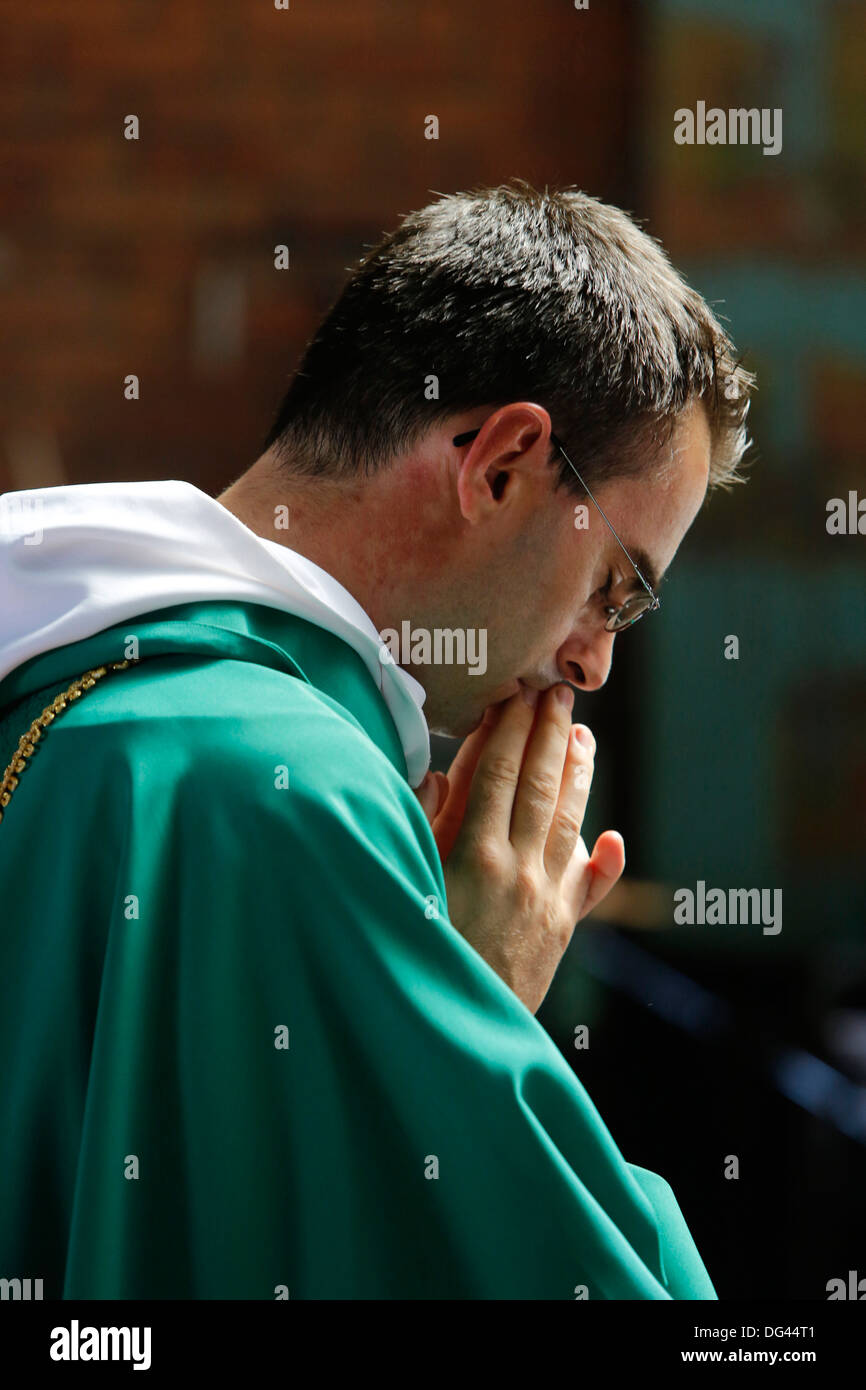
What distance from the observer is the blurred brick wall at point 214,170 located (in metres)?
4.39

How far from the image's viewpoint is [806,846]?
444 cm

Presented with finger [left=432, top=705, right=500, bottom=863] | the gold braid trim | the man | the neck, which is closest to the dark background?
finger [left=432, top=705, right=500, bottom=863]

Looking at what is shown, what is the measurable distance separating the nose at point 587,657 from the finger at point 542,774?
40 millimetres

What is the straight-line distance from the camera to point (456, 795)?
1.74 meters

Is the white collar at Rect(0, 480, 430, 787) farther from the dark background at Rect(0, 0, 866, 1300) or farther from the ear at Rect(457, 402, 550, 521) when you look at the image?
the dark background at Rect(0, 0, 866, 1300)

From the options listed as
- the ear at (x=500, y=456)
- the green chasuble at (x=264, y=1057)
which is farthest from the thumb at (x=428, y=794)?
the green chasuble at (x=264, y=1057)

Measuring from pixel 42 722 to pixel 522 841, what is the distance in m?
0.61

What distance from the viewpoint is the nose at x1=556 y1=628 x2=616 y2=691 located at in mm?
1620

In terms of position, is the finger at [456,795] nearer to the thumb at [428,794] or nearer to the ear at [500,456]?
the thumb at [428,794]

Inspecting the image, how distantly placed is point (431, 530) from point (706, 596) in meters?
3.21

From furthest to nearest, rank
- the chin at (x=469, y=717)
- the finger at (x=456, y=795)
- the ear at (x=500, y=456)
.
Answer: the finger at (x=456, y=795) < the chin at (x=469, y=717) < the ear at (x=500, y=456)

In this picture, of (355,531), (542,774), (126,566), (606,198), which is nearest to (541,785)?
(542,774)

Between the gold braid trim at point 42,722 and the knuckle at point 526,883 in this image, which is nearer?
the gold braid trim at point 42,722
